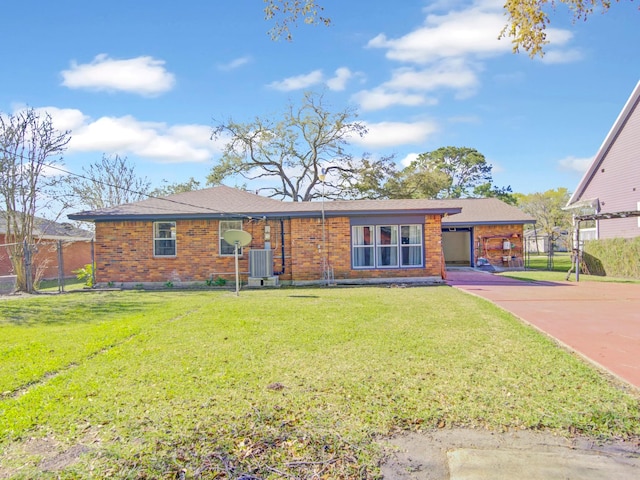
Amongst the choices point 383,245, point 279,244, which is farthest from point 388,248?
point 279,244

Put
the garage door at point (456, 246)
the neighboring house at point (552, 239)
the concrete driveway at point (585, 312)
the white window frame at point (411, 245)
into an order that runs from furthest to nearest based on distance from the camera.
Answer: the neighboring house at point (552, 239) < the garage door at point (456, 246) < the white window frame at point (411, 245) < the concrete driveway at point (585, 312)

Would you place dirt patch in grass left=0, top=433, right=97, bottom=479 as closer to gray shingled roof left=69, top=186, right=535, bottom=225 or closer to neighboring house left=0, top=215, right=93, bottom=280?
gray shingled roof left=69, top=186, right=535, bottom=225

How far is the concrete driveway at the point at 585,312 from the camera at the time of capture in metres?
5.77

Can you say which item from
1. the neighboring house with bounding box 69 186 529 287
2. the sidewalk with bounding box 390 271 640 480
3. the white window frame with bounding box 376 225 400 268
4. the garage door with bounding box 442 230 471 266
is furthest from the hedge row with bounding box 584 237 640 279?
the sidewalk with bounding box 390 271 640 480

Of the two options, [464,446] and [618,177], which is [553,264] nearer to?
[618,177]

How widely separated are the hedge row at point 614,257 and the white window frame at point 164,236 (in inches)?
638

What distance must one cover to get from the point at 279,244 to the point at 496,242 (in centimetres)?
1203

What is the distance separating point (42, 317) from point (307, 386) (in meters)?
7.20

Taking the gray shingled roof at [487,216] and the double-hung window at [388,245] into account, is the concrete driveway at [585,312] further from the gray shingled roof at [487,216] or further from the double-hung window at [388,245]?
the gray shingled roof at [487,216]

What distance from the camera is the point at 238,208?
15.9 m

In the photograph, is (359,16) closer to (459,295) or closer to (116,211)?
(459,295)

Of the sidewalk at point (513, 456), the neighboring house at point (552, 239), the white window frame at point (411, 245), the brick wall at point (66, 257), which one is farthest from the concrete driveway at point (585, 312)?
the brick wall at point (66, 257)

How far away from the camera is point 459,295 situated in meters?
11.9

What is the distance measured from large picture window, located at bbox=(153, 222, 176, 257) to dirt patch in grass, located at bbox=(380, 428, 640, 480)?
1346 cm
